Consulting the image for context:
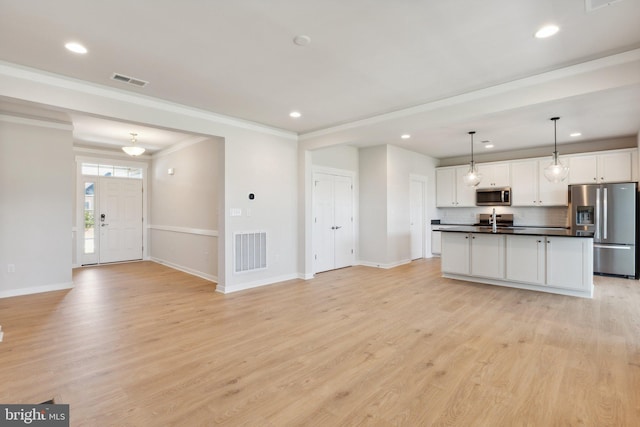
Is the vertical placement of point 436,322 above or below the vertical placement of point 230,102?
below

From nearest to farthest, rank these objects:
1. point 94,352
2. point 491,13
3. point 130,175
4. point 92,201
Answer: point 491,13 → point 94,352 → point 92,201 → point 130,175

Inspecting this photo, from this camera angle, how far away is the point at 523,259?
4945 millimetres

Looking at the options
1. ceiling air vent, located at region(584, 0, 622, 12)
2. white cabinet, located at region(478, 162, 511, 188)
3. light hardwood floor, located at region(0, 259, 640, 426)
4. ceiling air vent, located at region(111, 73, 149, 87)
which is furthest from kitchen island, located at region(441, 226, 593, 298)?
ceiling air vent, located at region(111, 73, 149, 87)

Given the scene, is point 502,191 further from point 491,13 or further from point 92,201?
point 92,201

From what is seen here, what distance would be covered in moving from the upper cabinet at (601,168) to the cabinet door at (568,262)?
285 centimetres

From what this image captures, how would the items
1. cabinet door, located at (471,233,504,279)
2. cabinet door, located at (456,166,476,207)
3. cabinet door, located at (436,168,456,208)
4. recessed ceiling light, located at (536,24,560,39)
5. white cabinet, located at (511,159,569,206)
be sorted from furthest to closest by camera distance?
cabinet door, located at (436,168,456,208) → cabinet door, located at (456,166,476,207) → white cabinet, located at (511,159,569,206) → cabinet door, located at (471,233,504,279) → recessed ceiling light, located at (536,24,560,39)

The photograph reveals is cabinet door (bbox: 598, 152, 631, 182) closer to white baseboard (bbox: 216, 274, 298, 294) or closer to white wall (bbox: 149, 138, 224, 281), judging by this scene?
white baseboard (bbox: 216, 274, 298, 294)

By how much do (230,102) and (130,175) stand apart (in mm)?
5199

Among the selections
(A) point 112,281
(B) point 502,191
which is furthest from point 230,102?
(B) point 502,191

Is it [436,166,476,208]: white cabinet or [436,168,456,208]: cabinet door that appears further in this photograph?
[436,168,456,208]: cabinet door

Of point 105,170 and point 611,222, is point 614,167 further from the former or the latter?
point 105,170

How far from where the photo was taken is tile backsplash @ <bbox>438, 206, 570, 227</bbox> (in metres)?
7.21

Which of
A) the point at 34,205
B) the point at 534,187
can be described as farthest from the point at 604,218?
the point at 34,205

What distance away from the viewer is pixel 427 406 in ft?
6.84
